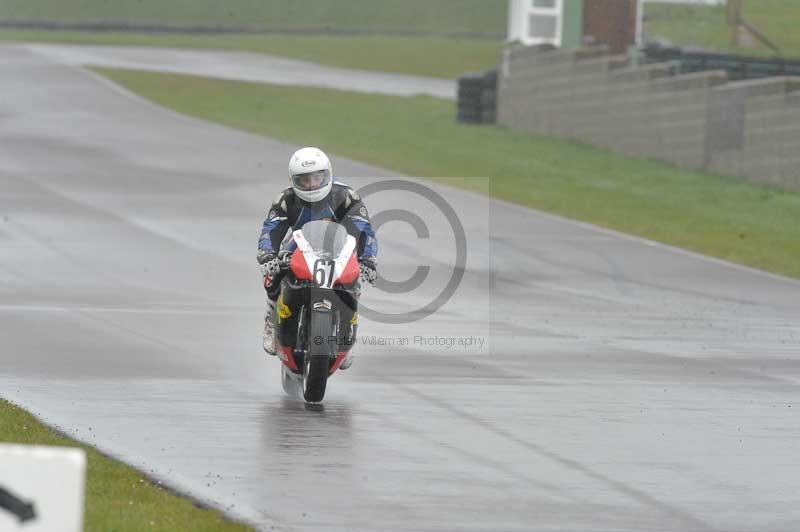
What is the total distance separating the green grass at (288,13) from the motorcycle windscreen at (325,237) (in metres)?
58.1

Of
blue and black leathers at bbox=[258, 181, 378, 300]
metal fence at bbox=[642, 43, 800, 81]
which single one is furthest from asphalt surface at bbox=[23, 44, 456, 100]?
blue and black leathers at bbox=[258, 181, 378, 300]

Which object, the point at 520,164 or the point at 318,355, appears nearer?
the point at 318,355

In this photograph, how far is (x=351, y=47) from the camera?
198 feet

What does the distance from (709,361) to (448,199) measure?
40.4ft

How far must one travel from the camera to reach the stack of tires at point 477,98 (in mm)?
39094

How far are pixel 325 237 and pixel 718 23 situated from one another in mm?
44622

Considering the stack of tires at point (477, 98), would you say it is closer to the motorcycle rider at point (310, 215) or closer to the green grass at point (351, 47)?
the green grass at point (351, 47)

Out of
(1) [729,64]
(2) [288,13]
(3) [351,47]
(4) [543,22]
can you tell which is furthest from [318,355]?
(2) [288,13]

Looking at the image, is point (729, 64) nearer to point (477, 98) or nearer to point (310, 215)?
point (477, 98)

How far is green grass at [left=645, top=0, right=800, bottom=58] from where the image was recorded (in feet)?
Result: 164

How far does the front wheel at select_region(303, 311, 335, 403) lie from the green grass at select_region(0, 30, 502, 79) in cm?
4140

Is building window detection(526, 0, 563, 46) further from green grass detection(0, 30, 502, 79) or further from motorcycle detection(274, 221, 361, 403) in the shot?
motorcycle detection(274, 221, 361, 403)

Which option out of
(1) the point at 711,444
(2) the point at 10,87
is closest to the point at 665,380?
(1) the point at 711,444

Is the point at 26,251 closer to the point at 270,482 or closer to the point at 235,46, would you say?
the point at 270,482
